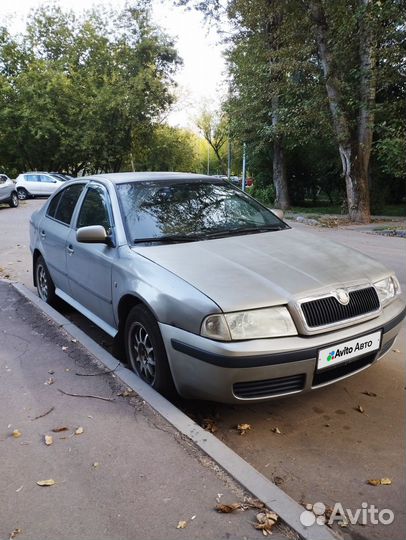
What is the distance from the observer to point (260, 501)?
2271 mm

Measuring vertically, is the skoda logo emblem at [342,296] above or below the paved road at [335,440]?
above

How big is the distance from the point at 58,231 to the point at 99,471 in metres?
3.11

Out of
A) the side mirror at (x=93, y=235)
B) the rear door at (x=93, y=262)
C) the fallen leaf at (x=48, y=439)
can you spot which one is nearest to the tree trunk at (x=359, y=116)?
the rear door at (x=93, y=262)

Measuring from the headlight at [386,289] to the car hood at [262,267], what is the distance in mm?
63

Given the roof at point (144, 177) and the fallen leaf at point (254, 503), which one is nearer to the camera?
the fallen leaf at point (254, 503)

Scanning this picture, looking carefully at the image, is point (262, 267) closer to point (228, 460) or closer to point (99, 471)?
point (228, 460)

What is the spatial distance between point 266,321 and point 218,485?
936mm

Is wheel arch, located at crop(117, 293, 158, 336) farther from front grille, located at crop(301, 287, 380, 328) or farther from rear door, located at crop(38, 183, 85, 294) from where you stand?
rear door, located at crop(38, 183, 85, 294)

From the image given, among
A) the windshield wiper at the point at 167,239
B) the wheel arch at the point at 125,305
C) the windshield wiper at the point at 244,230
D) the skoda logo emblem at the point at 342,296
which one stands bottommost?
the wheel arch at the point at 125,305

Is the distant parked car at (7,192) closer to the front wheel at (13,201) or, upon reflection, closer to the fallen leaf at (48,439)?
the front wheel at (13,201)

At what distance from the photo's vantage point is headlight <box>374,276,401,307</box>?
336 cm

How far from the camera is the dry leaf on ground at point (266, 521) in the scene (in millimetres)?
2105

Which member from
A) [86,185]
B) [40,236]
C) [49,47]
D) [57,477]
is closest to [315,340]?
[57,477]

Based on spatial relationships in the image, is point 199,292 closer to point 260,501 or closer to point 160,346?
point 160,346
